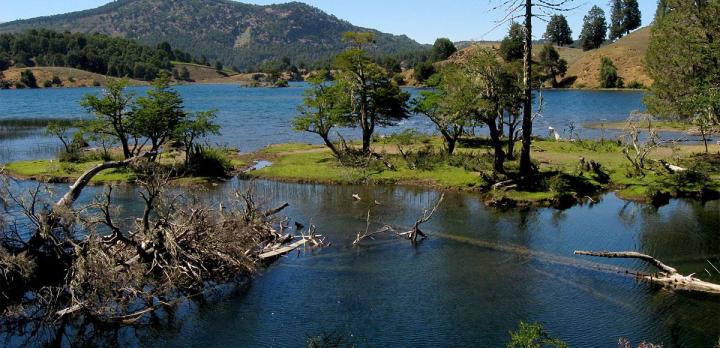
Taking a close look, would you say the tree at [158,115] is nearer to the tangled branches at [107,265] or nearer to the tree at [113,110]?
the tree at [113,110]

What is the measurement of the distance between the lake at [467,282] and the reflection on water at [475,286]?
6 centimetres

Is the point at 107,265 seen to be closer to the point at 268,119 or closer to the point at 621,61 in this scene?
the point at 268,119

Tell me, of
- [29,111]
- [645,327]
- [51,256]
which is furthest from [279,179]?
[29,111]

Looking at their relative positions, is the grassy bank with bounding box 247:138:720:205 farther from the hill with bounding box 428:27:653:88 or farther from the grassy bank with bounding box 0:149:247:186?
the hill with bounding box 428:27:653:88

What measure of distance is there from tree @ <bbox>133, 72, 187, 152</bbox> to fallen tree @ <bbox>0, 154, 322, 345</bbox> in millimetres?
22345

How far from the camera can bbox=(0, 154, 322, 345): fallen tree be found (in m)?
22.2

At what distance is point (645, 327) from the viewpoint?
21.5 m

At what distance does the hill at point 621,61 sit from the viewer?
166m

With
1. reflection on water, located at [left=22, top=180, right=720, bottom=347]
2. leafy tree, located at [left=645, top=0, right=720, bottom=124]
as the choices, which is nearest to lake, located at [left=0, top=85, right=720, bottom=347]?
reflection on water, located at [left=22, top=180, right=720, bottom=347]

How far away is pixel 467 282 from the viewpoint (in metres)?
25.8

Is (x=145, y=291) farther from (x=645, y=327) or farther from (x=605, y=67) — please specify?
(x=605, y=67)

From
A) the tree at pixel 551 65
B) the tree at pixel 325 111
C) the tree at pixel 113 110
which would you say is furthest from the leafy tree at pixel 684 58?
the tree at pixel 551 65

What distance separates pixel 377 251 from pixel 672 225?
16093 mm

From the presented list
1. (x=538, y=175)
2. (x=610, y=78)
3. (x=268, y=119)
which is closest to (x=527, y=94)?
(x=538, y=175)
